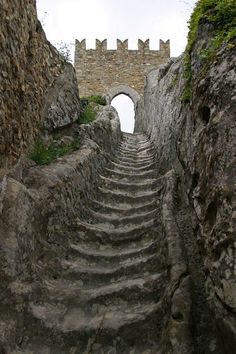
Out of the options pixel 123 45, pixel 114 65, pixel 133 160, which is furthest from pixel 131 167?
pixel 123 45

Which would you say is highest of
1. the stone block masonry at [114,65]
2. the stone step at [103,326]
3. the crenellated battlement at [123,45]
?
the crenellated battlement at [123,45]

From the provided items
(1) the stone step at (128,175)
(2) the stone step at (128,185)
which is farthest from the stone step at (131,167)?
(2) the stone step at (128,185)

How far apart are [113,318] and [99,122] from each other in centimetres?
517

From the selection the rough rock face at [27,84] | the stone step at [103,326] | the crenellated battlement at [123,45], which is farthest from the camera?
the crenellated battlement at [123,45]

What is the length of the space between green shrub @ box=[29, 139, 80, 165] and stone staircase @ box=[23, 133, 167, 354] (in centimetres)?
79

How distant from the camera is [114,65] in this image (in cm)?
1975

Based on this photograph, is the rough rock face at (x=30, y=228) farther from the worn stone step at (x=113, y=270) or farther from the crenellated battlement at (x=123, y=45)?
the crenellated battlement at (x=123, y=45)

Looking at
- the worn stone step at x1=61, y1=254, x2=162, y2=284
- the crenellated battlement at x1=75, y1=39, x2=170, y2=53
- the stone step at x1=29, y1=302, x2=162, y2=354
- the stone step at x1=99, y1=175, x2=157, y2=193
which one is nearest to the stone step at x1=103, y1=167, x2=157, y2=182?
the stone step at x1=99, y1=175, x2=157, y2=193

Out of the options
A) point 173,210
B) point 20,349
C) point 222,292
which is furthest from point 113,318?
point 173,210

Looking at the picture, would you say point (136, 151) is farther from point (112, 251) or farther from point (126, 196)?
point (112, 251)

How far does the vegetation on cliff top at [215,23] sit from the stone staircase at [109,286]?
5.25 ft

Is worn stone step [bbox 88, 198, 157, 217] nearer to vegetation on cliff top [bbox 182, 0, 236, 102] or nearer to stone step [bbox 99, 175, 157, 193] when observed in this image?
stone step [bbox 99, 175, 157, 193]

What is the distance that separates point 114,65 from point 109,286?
58.5 ft

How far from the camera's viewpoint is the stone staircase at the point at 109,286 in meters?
2.76
